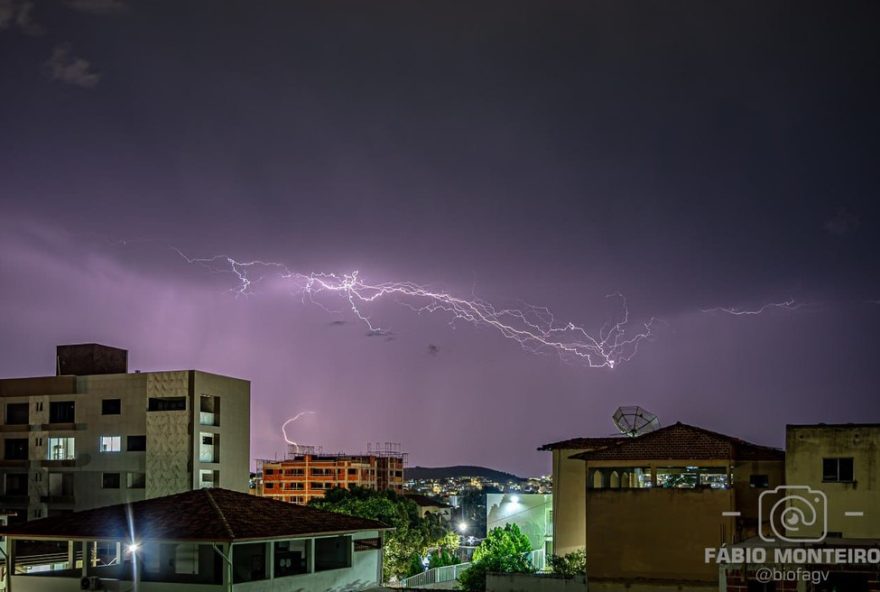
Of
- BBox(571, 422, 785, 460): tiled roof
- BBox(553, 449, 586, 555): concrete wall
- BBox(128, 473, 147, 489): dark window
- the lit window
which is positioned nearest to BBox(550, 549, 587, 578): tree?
BBox(553, 449, 586, 555): concrete wall

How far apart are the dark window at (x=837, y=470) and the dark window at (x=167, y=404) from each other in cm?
2797

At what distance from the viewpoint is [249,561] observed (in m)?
23.8

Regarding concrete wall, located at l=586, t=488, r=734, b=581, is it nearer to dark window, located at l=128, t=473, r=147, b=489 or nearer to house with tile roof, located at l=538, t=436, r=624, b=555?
house with tile roof, located at l=538, t=436, r=624, b=555

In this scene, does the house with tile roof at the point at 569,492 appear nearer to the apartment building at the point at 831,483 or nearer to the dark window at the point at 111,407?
the apartment building at the point at 831,483

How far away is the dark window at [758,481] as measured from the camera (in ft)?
89.6

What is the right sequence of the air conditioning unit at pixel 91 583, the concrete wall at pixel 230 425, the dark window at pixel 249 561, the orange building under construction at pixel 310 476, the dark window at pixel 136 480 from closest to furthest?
1. the air conditioning unit at pixel 91 583
2. the dark window at pixel 249 561
3. the dark window at pixel 136 480
4. the concrete wall at pixel 230 425
5. the orange building under construction at pixel 310 476

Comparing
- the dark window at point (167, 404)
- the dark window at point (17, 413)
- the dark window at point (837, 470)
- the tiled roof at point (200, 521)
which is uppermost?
the dark window at point (167, 404)

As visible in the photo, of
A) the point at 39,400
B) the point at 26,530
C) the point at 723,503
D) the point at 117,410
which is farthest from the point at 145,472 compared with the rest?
the point at 723,503

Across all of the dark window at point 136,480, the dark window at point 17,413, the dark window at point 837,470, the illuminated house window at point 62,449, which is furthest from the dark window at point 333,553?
the dark window at point 17,413

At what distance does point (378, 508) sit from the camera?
47.0m

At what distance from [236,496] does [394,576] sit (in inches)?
829

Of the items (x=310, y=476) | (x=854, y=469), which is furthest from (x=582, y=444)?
(x=310, y=476)

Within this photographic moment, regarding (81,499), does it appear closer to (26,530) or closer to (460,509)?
(26,530)

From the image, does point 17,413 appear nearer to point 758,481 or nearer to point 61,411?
point 61,411
